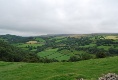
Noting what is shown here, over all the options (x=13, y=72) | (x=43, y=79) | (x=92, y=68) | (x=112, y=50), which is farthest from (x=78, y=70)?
(x=112, y=50)

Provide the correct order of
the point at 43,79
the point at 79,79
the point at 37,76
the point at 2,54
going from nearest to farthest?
the point at 79,79 → the point at 43,79 → the point at 37,76 → the point at 2,54

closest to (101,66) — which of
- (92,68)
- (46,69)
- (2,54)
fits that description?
(92,68)

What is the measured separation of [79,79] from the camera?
24609mm

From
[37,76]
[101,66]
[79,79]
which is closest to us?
[79,79]

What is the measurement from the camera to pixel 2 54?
94.8 meters

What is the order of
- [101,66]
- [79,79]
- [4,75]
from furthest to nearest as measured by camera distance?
[101,66] < [4,75] < [79,79]

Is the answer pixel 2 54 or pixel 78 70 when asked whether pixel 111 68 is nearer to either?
pixel 78 70

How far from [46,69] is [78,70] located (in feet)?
14.4

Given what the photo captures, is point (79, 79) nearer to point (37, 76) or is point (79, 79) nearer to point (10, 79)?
point (37, 76)

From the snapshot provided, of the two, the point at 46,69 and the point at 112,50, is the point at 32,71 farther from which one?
the point at 112,50

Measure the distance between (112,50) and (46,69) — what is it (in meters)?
105

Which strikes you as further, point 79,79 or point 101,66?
point 101,66

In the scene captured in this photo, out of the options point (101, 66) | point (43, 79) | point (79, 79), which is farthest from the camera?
point (101, 66)

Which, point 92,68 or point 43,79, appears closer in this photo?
point 43,79
